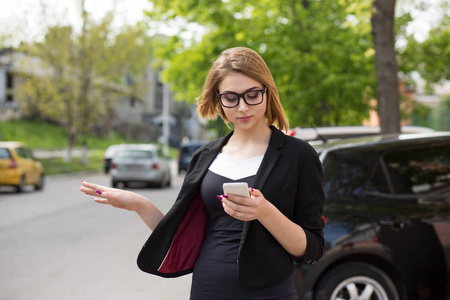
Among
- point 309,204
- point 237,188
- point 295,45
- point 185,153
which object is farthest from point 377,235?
point 185,153

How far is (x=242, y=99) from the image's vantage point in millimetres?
2445

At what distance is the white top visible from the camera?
2.42 meters

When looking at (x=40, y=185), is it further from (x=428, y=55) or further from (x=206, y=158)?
(x=206, y=158)

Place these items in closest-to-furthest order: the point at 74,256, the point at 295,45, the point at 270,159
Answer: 1. the point at 270,159
2. the point at 74,256
3. the point at 295,45

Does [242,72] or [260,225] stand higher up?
[242,72]

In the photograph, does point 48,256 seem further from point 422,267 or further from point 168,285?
point 422,267

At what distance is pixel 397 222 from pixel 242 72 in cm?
263

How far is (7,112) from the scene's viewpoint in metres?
45.0

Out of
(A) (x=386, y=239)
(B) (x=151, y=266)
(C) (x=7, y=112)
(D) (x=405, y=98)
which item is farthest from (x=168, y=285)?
(C) (x=7, y=112)

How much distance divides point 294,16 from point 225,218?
18.7m

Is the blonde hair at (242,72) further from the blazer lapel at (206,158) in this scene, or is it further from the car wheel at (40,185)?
the car wheel at (40,185)

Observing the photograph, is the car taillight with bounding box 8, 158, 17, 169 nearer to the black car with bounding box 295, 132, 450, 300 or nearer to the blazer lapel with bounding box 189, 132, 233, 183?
the black car with bounding box 295, 132, 450, 300

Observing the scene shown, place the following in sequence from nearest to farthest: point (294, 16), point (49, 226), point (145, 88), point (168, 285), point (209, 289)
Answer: point (209, 289) → point (168, 285) → point (49, 226) → point (294, 16) → point (145, 88)

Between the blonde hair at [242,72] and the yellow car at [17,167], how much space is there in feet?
57.5
